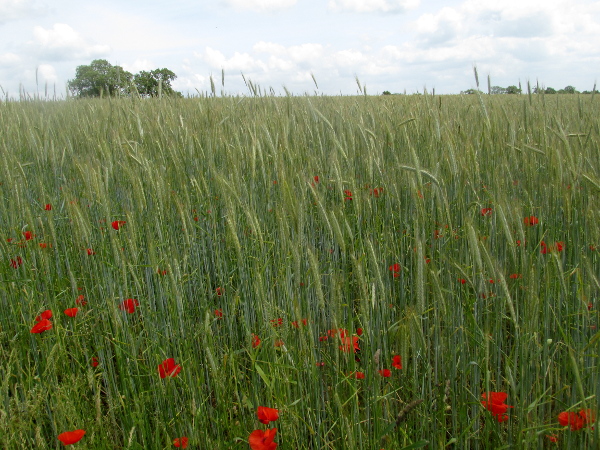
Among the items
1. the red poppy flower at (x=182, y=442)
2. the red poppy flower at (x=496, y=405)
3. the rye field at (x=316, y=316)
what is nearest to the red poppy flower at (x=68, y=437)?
the rye field at (x=316, y=316)

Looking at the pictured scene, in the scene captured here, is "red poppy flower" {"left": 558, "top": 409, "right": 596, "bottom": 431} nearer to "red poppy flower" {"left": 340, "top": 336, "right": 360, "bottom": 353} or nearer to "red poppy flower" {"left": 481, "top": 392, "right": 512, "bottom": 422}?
"red poppy flower" {"left": 481, "top": 392, "right": 512, "bottom": 422}

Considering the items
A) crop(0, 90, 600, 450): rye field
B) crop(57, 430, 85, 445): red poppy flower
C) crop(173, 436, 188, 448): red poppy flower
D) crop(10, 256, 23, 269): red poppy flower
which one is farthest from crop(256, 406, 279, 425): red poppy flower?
crop(10, 256, 23, 269): red poppy flower

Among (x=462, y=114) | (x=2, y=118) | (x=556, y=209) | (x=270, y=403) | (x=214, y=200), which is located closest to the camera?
(x=270, y=403)

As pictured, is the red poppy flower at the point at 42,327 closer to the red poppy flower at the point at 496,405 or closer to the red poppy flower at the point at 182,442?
the red poppy flower at the point at 182,442

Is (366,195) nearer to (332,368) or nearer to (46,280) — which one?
(332,368)

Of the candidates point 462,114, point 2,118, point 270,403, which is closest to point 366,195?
point 270,403

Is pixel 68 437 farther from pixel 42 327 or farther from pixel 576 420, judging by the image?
pixel 576 420

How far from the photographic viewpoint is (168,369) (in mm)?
962

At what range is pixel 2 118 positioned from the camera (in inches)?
140

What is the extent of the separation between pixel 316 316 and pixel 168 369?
383 mm

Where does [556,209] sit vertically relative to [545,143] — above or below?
below

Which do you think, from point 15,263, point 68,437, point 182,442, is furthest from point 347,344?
point 15,263

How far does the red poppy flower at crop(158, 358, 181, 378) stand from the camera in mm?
918

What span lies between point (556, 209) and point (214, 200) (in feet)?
3.52
